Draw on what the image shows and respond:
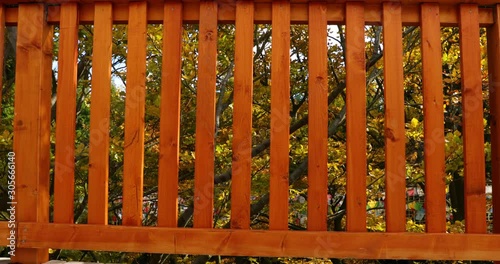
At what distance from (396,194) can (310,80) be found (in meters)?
0.55

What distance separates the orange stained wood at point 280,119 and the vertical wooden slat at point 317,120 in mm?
92

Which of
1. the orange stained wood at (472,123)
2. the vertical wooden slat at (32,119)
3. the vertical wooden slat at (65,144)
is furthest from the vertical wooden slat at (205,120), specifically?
the orange stained wood at (472,123)

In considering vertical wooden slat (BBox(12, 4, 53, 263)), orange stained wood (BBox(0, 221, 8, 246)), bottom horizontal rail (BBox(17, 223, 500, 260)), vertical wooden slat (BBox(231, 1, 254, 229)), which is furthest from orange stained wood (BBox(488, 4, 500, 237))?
orange stained wood (BBox(0, 221, 8, 246))

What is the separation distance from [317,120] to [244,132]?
288 mm

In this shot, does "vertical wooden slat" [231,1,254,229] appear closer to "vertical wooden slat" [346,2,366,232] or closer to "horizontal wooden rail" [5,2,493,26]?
"horizontal wooden rail" [5,2,493,26]

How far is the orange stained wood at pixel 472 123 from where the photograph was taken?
1808 millimetres

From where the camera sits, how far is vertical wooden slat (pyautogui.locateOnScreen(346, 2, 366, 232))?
1796 millimetres

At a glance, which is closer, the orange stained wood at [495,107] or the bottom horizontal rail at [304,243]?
the bottom horizontal rail at [304,243]

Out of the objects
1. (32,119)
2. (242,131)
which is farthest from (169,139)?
(32,119)

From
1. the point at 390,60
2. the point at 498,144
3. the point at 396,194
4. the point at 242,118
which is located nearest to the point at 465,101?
the point at 498,144

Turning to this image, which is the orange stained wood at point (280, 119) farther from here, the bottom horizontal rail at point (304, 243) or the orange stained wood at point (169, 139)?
the orange stained wood at point (169, 139)

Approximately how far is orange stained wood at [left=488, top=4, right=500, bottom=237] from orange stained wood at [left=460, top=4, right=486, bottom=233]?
8 cm

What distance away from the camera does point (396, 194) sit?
1792 millimetres

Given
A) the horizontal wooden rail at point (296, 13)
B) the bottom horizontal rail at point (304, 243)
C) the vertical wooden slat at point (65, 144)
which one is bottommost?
the bottom horizontal rail at point (304, 243)
